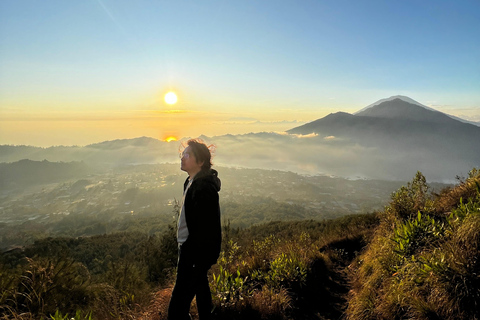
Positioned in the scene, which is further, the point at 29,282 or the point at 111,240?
the point at 111,240

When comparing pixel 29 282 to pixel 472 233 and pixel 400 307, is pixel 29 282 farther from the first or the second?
pixel 472 233

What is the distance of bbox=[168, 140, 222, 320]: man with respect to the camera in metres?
2.14

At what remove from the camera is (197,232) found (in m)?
2.14

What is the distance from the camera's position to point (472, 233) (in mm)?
2572

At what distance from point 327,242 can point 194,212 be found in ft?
17.8

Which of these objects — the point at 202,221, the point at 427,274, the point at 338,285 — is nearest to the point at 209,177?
the point at 202,221

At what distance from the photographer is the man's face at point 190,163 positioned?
7.91 feet

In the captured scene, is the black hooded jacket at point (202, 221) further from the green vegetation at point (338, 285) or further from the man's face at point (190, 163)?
the green vegetation at point (338, 285)

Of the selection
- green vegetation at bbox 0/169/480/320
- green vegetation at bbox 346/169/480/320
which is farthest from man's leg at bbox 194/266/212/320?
green vegetation at bbox 346/169/480/320

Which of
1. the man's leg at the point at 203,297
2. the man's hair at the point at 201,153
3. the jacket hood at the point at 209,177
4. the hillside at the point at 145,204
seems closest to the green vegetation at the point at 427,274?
the man's leg at the point at 203,297

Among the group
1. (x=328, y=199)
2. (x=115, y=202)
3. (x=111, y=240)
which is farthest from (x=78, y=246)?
(x=328, y=199)

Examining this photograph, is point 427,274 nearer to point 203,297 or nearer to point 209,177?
point 203,297

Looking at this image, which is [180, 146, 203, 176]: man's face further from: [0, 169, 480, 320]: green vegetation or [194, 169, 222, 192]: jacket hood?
[0, 169, 480, 320]: green vegetation

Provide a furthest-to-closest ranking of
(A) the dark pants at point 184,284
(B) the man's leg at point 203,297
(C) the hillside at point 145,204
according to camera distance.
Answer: (C) the hillside at point 145,204 → (B) the man's leg at point 203,297 → (A) the dark pants at point 184,284
